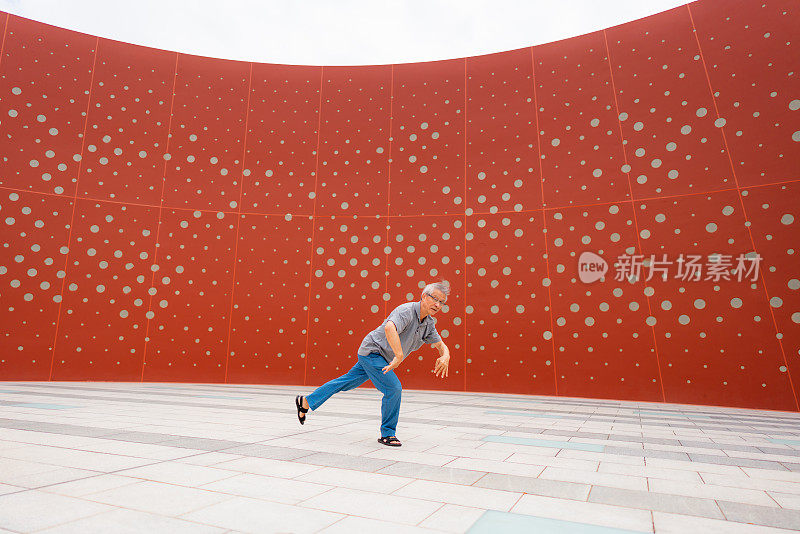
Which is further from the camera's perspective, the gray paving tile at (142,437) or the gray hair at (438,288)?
the gray hair at (438,288)

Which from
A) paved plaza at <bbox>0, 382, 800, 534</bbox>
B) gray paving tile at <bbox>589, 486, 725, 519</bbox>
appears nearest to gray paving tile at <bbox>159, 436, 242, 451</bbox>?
paved plaza at <bbox>0, 382, 800, 534</bbox>

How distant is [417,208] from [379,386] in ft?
21.0

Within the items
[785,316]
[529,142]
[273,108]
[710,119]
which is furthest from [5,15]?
[785,316]

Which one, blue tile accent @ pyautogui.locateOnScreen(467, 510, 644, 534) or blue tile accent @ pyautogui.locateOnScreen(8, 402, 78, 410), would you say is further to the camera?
blue tile accent @ pyautogui.locateOnScreen(8, 402, 78, 410)

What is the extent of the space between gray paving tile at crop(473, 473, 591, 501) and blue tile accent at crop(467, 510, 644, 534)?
0.39 m

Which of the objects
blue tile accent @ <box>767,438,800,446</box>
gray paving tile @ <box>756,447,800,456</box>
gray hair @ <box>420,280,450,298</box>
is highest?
gray hair @ <box>420,280,450,298</box>

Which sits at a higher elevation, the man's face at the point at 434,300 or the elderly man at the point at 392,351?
the man's face at the point at 434,300

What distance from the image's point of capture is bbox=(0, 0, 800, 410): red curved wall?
758 centimetres
